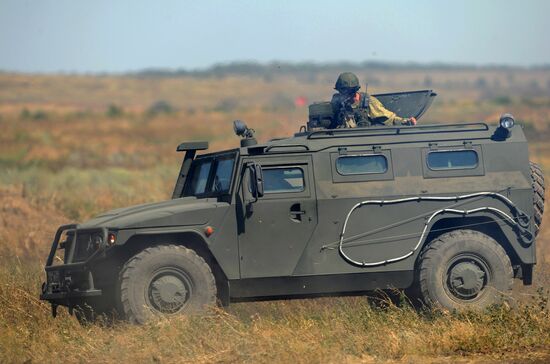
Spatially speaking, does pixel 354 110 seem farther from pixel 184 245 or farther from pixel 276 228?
pixel 184 245

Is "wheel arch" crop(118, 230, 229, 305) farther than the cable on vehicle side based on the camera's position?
No

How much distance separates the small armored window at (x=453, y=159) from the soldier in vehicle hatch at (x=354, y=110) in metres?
1.28

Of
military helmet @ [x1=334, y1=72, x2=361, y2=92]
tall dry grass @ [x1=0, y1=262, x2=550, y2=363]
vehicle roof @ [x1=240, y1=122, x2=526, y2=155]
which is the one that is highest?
military helmet @ [x1=334, y1=72, x2=361, y2=92]

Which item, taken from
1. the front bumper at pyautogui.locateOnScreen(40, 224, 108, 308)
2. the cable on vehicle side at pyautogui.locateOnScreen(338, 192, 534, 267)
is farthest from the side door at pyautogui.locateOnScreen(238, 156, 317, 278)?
the front bumper at pyautogui.locateOnScreen(40, 224, 108, 308)

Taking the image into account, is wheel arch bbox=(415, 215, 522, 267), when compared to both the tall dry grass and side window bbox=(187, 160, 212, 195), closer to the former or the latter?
the tall dry grass

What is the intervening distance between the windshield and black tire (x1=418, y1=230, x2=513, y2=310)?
2434 millimetres

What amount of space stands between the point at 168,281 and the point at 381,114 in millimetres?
3959

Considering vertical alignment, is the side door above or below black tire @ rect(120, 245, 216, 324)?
above

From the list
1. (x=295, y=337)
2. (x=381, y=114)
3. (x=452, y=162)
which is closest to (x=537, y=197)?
(x=452, y=162)

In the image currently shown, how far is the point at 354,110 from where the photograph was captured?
13430 millimetres

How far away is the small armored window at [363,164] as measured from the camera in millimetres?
11969

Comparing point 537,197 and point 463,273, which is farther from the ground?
point 537,197

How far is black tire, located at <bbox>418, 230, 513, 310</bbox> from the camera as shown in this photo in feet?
38.5

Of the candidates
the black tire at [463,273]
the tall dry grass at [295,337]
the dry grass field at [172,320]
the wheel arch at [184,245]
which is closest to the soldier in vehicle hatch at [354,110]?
the black tire at [463,273]
